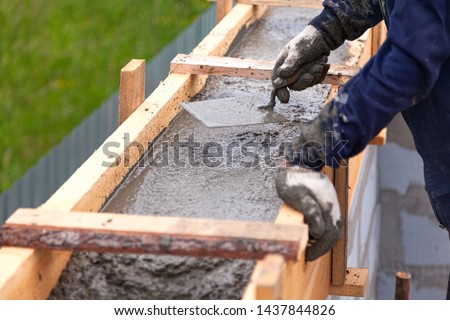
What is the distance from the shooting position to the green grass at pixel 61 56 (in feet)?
27.5

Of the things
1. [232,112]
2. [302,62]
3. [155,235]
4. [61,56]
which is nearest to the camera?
[155,235]

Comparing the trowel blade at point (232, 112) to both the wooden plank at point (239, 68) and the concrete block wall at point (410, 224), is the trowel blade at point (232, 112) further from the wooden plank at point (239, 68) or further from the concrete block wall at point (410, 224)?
the concrete block wall at point (410, 224)

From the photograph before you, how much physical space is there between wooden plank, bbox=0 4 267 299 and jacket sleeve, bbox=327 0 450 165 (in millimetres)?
962

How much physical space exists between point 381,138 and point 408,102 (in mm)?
1346

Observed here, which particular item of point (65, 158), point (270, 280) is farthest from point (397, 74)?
point (65, 158)

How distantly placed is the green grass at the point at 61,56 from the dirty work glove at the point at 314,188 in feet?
16.7

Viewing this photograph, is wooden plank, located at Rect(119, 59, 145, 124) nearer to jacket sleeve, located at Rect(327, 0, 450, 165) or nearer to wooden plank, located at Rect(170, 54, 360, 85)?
wooden plank, located at Rect(170, 54, 360, 85)

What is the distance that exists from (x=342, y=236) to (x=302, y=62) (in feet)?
2.75

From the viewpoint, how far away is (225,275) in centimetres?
285

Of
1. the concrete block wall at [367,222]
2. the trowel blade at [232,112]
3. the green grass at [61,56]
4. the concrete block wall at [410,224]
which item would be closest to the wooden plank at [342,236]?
the trowel blade at [232,112]

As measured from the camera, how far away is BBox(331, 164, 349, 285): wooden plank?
3.75 m

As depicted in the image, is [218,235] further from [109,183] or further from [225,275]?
[109,183]

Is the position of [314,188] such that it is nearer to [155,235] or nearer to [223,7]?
[155,235]

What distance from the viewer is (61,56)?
957 centimetres
